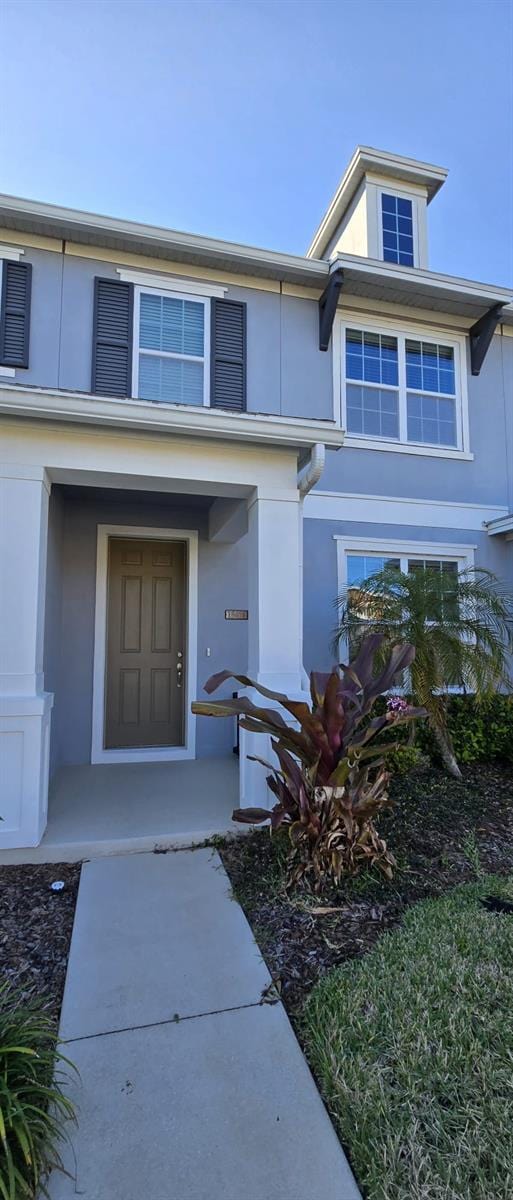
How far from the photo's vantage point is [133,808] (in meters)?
4.46

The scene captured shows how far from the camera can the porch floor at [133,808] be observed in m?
3.80

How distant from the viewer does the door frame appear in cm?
592

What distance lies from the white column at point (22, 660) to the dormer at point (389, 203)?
19.6ft

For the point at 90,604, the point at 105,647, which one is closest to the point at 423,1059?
the point at 105,647

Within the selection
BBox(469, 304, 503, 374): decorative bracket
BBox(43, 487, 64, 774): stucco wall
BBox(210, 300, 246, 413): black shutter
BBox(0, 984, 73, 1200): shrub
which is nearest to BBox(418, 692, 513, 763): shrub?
Result: BBox(43, 487, 64, 774): stucco wall

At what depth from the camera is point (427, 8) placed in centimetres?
655

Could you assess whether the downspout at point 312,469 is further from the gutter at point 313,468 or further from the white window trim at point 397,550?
the white window trim at point 397,550

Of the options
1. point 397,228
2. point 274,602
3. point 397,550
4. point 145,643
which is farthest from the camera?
point 397,228

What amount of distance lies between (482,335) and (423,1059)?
7.63 m

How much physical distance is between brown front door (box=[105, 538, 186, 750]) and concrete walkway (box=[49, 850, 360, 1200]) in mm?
3128

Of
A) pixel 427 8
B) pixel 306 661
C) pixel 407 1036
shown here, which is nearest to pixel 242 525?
pixel 306 661

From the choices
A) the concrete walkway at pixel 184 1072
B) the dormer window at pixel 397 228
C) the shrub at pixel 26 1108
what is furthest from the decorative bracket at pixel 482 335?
the shrub at pixel 26 1108

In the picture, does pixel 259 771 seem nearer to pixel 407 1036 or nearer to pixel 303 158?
pixel 407 1036

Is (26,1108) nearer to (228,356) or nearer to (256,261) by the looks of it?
(228,356)
